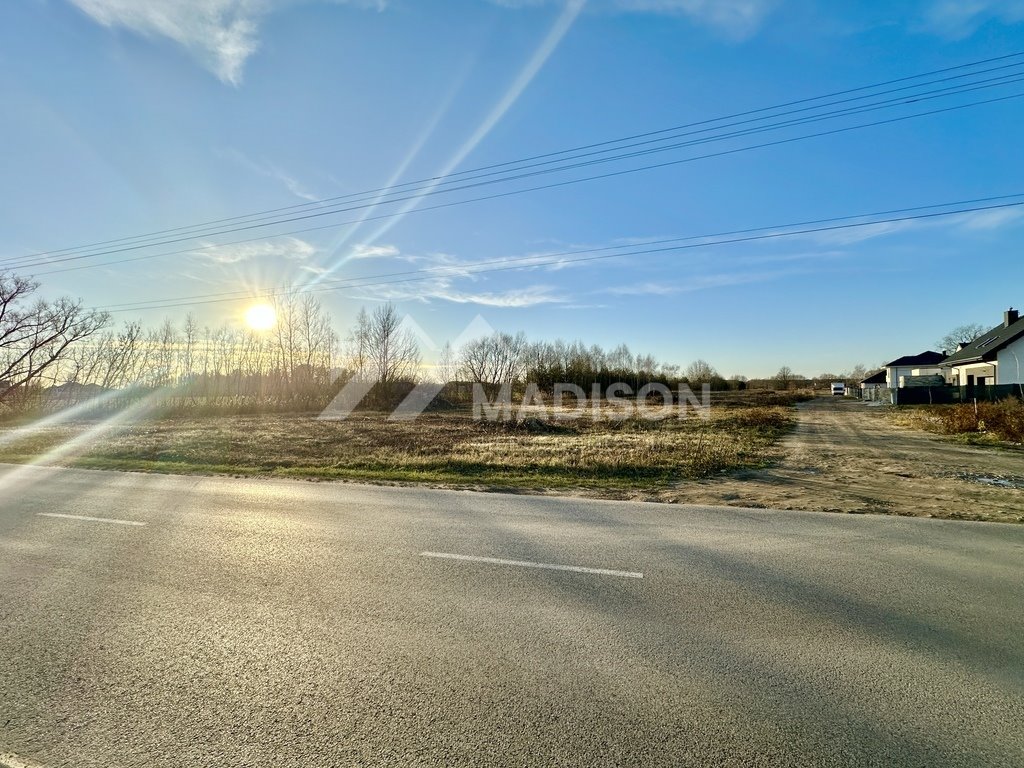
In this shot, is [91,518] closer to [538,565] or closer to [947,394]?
[538,565]

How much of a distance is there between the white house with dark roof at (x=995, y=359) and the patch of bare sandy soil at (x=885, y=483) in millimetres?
24621

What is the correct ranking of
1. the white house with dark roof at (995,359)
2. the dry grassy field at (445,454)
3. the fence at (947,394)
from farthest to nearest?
the white house with dark roof at (995,359) < the fence at (947,394) < the dry grassy field at (445,454)

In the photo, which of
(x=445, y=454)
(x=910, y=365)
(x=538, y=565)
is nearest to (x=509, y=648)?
(x=538, y=565)

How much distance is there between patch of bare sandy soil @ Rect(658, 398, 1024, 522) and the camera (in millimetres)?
8875

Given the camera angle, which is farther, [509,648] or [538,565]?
[538,565]

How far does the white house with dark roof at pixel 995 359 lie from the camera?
36031mm

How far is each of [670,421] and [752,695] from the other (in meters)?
29.0

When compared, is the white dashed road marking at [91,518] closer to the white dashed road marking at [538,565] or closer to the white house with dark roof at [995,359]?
the white dashed road marking at [538,565]

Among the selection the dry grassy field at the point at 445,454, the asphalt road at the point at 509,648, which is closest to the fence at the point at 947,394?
the dry grassy field at the point at 445,454

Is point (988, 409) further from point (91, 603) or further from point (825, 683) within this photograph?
point (91, 603)

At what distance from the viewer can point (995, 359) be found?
3759 centimetres

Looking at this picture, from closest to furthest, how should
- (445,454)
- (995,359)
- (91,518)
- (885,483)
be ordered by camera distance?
(91,518), (885,483), (445,454), (995,359)

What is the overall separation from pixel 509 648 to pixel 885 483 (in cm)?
1089

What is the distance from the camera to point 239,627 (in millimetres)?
4113
